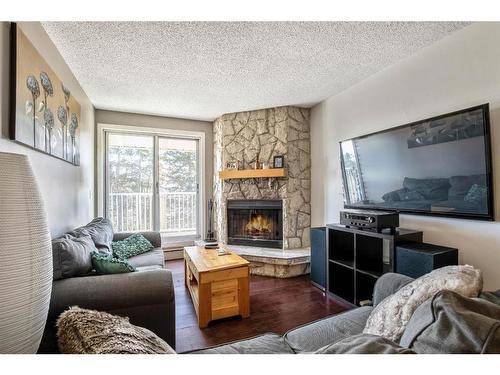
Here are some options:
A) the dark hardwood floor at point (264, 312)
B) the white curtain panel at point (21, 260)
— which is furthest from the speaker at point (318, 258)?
the white curtain panel at point (21, 260)

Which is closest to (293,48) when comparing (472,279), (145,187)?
(472,279)

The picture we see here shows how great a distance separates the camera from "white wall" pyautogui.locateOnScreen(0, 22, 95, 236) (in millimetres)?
1260

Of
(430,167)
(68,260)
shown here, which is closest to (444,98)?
(430,167)

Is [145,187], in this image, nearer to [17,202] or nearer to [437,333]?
[17,202]

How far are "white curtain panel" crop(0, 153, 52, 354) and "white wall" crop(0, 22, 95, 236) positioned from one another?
2.21ft

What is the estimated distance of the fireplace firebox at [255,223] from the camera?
357 cm

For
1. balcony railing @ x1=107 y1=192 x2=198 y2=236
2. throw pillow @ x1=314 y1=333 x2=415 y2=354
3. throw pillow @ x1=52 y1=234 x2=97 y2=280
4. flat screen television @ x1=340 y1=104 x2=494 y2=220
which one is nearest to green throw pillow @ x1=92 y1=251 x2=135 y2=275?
throw pillow @ x1=52 y1=234 x2=97 y2=280

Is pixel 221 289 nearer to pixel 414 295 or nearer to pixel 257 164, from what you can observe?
pixel 414 295

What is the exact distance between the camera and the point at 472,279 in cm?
98

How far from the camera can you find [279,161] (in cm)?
347

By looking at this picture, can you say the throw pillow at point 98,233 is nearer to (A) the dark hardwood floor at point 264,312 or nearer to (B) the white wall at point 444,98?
(A) the dark hardwood floor at point 264,312

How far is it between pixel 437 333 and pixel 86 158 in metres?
3.72

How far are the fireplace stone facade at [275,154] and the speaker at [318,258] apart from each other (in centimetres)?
61

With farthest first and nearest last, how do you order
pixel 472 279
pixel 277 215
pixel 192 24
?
1. pixel 277 215
2. pixel 192 24
3. pixel 472 279
